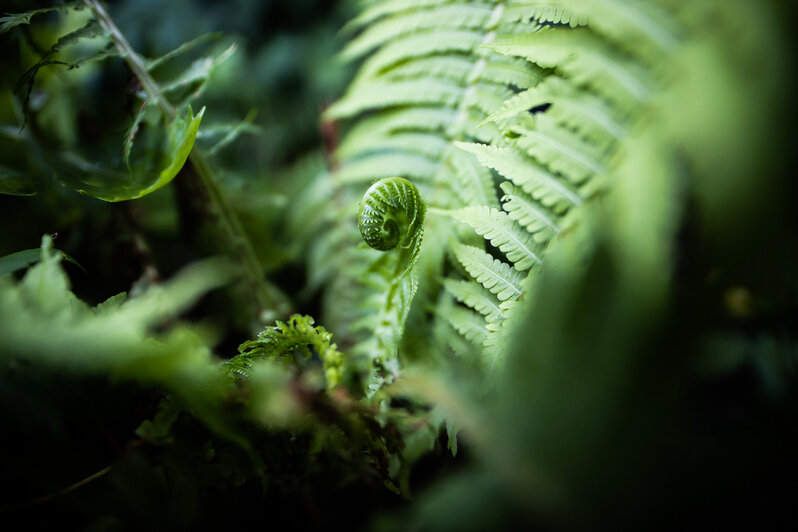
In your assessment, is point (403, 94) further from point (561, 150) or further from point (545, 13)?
point (561, 150)

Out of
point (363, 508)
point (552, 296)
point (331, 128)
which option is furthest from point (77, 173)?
point (552, 296)

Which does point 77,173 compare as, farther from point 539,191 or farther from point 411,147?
point 539,191

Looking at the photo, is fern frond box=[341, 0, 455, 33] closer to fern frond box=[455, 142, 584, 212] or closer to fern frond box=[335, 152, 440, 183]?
fern frond box=[335, 152, 440, 183]

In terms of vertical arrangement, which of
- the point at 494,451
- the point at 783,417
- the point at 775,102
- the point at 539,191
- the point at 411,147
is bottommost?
the point at 783,417

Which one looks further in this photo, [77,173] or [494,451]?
[77,173]

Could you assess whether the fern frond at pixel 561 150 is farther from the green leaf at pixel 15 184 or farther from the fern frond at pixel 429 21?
the green leaf at pixel 15 184

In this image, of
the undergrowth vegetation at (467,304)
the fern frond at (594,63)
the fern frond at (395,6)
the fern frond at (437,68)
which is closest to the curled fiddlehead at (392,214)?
the undergrowth vegetation at (467,304)

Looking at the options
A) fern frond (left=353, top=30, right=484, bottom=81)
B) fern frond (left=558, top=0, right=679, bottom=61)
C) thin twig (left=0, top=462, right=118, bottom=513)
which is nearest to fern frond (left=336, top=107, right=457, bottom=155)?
fern frond (left=353, top=30, right=484, bottom=81)
